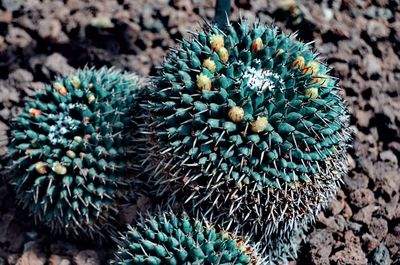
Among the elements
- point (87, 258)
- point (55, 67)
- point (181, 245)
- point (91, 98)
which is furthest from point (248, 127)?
point (55, 67)

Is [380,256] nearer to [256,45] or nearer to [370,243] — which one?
[370,243]

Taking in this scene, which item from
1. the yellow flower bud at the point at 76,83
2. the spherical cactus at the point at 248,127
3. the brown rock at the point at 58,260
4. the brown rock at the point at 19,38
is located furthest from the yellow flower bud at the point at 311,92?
the brown rock at the point at 19,38

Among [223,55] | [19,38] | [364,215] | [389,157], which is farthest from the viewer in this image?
[19,38]

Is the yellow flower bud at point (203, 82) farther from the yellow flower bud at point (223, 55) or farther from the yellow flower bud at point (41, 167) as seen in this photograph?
the yellow flower bud at point (41, 167)

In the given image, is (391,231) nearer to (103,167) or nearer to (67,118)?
(103,167)

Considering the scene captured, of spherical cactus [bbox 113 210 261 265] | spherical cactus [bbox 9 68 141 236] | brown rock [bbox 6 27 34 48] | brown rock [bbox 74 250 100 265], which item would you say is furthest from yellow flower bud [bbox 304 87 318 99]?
brown rock [bbox 6 27 34 48]

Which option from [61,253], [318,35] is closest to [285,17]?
[318,35]

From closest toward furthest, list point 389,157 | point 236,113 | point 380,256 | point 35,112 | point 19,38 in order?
1. point 236,113
2. point 35,112
3. point 380,256
4. point 389,157
5. point 19,38
